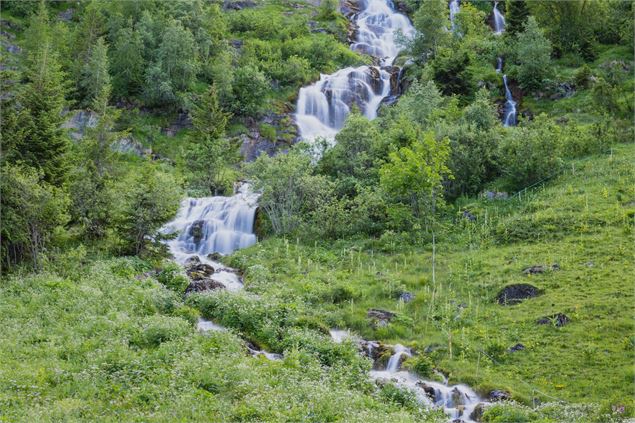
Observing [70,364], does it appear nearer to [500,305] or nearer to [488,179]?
[500,305]

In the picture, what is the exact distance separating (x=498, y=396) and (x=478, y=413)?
135 cm

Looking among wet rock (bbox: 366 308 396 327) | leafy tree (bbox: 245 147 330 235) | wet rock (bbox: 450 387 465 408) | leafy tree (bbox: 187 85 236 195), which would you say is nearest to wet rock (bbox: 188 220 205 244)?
leafy tree (bbox: 245 147 330 235)

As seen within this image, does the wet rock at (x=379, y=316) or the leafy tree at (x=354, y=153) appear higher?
the leafy tree at (x=354, y=153)

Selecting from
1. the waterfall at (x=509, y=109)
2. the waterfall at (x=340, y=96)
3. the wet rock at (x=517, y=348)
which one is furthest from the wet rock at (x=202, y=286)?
the waterfall at (x=509, y=109)

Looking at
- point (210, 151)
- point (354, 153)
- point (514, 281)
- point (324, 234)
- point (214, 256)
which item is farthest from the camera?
point (210, 151)

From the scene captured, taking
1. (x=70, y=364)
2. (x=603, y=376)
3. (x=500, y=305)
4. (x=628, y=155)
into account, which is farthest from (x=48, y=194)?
(x=628, y=155)

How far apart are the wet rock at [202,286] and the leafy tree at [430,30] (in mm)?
45071

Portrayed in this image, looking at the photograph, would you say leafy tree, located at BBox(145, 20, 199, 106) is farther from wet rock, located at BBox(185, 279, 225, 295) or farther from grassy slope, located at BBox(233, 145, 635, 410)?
wet rock, located at BBox(185, 279, 225, 295)

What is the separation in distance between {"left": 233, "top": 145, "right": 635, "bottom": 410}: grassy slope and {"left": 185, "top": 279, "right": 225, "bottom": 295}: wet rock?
1.81 meters

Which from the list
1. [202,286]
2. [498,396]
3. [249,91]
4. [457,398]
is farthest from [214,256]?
[249,91]

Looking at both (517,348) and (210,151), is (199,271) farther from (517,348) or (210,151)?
(210,151)

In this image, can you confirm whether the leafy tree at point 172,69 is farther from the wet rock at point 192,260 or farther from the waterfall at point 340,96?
the wet rock at point 192,260

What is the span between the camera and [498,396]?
22109mm

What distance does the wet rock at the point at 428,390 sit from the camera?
22219 mm
